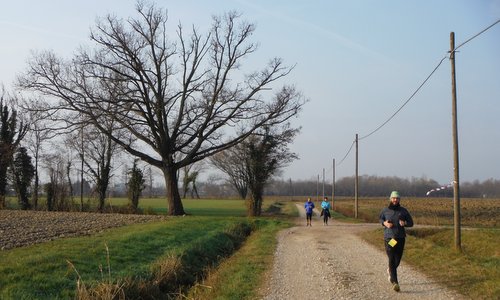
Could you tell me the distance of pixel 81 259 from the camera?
12.3m

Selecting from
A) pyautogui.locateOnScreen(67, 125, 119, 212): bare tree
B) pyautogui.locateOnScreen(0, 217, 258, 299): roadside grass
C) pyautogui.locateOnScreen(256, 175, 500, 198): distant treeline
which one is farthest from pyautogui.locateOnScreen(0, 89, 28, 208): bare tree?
pyautogui.locateOnScreen(256, 175, 500, 198): distant treeline

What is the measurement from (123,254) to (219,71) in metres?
23.6

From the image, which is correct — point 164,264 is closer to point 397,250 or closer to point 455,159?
point 397,250

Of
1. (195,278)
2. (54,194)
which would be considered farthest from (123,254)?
(54,194)

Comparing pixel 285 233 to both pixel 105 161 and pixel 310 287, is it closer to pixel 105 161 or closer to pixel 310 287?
pixel 310 287

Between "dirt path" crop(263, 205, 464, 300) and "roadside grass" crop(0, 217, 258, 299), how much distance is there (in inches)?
133

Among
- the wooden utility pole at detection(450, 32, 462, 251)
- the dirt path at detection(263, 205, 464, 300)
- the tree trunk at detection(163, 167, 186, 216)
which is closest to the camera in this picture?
the dirt path at detection(263, 205, 464, 300)

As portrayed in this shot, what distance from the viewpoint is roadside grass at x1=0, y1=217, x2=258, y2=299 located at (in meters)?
9.43

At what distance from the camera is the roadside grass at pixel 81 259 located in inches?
371

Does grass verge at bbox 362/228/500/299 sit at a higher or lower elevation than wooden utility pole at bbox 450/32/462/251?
lower

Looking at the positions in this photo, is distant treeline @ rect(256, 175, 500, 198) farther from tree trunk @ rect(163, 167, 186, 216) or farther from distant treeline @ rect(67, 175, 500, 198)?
tree trunk @ rect(163, 167, 186, 216)

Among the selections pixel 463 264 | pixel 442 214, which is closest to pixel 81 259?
pixel 463 264

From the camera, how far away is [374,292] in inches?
365

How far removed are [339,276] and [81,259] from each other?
6.51 metres
